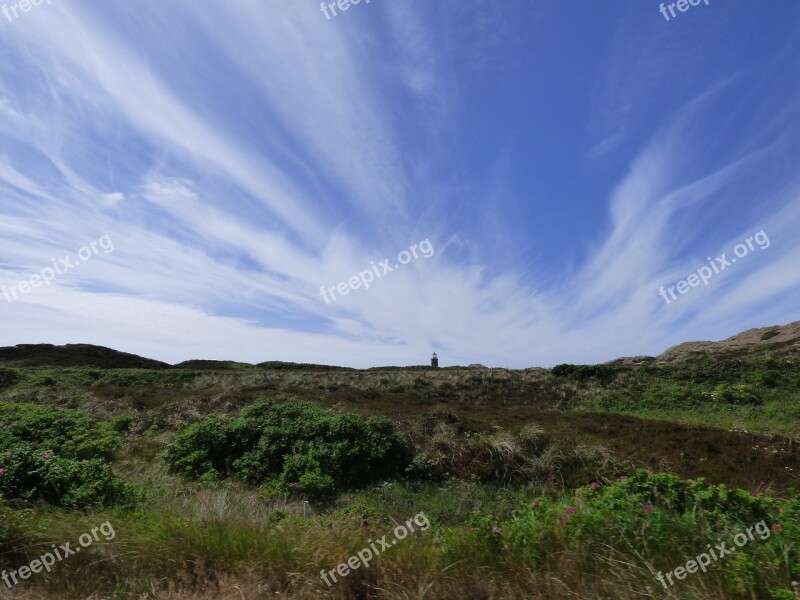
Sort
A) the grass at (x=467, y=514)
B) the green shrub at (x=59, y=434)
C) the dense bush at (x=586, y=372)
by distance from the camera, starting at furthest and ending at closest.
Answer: the dense bush at (x=586, y=372) → the green shrub at (x=59, y=434) → the grass at (x=467, y=514)

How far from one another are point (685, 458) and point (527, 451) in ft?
13.8

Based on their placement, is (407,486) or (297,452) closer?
(407,486)

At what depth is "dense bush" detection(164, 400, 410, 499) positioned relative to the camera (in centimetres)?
885

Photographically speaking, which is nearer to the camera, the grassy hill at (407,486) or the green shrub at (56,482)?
the grassy hill at (407,486)

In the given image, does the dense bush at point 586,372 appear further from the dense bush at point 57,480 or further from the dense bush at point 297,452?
the dense bush at point 57,480

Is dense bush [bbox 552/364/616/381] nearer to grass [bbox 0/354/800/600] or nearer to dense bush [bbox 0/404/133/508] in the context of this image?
grass [bbox 0/354/800/600]


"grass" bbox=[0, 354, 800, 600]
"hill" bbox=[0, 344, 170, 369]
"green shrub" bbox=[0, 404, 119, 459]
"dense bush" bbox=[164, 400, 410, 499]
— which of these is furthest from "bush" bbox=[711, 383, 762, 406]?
"hill" bbox=[0, 344, 170, 369]

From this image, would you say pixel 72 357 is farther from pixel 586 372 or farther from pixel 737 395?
pixel 737 395

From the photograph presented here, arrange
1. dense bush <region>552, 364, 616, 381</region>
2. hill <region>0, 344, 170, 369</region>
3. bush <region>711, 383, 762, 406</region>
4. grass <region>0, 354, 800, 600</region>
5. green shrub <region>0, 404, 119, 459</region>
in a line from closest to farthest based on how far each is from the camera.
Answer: grass <region>0, 354, 800, 600</region>
green shrub <region>0, 404, 119, 459</region>
bush <region>711, 383, 762, 406</region>
dense bush <region>552, 364, 616, 381</region>
hill <region>0, 344, 170, 369</region>

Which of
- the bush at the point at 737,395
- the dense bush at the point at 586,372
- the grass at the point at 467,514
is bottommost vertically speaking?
the grass at the point at 467,514

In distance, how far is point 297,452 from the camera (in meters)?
9.51

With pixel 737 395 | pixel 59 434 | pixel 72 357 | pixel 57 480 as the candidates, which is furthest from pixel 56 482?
pixel 72 357

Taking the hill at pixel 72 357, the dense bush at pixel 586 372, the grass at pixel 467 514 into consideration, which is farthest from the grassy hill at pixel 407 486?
the hill at pixel 72 357

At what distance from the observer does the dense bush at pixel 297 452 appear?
29.0 feet
